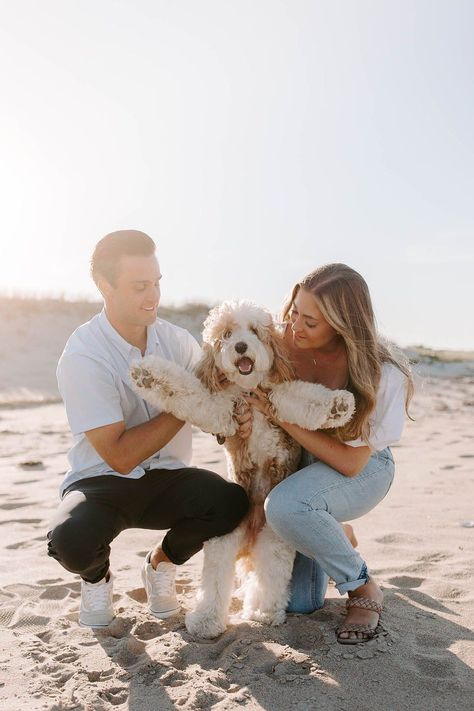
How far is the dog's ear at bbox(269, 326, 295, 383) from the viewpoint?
3506 millimetres

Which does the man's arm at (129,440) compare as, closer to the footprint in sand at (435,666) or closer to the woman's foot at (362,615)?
the woman's foot at (362,615)

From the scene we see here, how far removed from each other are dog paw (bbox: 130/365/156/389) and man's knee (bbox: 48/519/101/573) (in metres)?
0.73

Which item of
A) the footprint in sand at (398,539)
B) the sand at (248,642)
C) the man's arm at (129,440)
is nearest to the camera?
the sand at (248,642)

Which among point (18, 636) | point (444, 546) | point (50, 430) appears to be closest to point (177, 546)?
point (18, 636)

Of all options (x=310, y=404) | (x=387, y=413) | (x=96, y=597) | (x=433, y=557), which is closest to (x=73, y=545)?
(x=96, y=597)

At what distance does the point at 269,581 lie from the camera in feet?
11.3

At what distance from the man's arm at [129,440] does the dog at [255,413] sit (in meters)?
0.10

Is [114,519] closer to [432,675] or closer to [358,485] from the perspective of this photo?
[358,485]

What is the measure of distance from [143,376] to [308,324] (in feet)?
2.78

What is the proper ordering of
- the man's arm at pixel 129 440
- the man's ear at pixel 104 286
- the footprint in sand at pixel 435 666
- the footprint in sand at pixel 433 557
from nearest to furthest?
1. the footprint in sand at pixel 435 666
2. the man's arm at pixel 129 440
3. the man's ear at pixel 104 286
4. the footprint in sand at pixel 433 557

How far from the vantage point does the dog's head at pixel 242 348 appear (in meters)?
3.39

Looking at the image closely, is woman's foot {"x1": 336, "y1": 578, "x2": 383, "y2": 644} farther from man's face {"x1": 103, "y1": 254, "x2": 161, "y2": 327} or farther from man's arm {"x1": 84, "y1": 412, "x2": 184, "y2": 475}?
man's face {"x1": 103, "y1": 254, "x2": 161, "y2": 327}

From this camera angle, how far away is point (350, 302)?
3457 mm

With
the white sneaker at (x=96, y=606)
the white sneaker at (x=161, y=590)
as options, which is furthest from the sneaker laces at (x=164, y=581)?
the white sneaker at (x=96, y=606)
